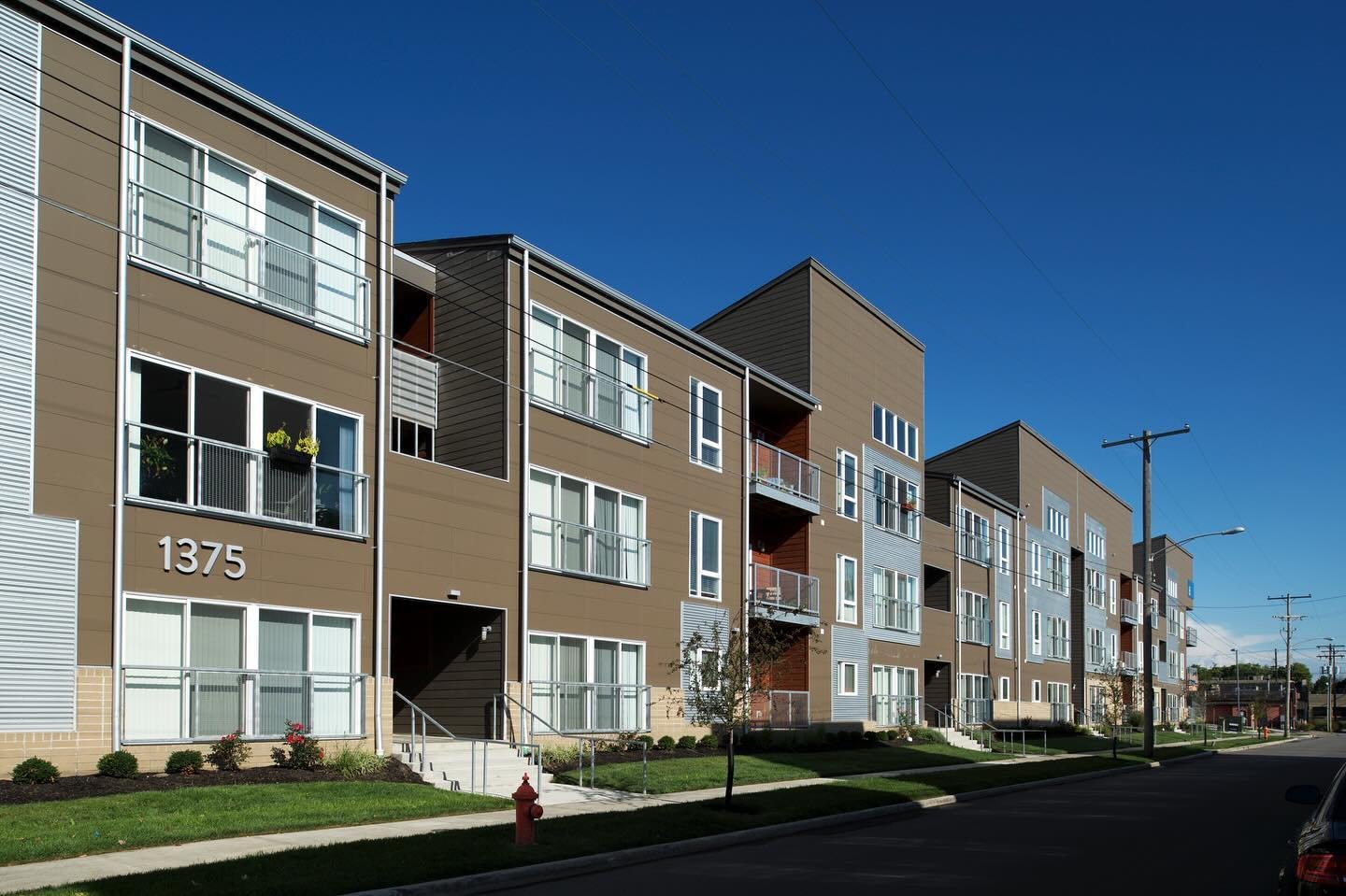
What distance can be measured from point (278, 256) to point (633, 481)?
35.4 feet

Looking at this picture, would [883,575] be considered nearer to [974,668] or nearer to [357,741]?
[974,668]

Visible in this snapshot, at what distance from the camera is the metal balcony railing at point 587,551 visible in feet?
86.6

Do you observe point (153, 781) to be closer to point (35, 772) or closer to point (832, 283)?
point (35, 772)

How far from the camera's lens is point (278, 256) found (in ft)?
69.8

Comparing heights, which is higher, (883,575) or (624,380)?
(624,380)

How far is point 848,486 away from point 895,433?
175 inches

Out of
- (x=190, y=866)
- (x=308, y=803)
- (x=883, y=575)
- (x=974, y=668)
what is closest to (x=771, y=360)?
(x=883, y=575)

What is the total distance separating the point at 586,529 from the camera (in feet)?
90.8

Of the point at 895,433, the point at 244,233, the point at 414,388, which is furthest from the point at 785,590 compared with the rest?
the point at 244,233

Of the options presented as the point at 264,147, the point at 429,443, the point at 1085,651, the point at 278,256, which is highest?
the point at 264,147

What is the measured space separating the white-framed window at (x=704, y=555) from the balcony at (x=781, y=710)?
13.3 ft

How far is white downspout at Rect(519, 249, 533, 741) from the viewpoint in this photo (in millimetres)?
25047

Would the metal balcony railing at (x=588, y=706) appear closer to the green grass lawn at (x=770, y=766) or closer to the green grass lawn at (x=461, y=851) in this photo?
the green grass lawn at (x=770, y=766)

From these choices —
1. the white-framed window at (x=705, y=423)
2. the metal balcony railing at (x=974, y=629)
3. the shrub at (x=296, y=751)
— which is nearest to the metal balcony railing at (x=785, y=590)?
the white-framed window at (x=705, y=423)
